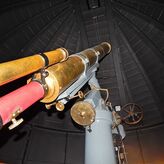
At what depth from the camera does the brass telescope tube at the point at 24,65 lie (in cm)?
167

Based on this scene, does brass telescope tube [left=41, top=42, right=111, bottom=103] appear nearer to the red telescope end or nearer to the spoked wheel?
the red telescope end

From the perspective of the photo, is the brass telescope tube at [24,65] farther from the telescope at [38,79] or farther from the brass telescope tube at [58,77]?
the brass telescope tube at [58,77]

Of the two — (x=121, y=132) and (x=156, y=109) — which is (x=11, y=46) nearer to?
(x=121, y=132)

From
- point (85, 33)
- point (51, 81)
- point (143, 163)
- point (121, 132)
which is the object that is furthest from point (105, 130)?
point (85, 33)

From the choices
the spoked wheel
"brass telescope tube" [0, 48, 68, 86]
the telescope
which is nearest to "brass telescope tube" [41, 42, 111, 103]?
the telescope

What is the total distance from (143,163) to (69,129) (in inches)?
169

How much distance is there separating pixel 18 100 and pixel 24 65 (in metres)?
0.39

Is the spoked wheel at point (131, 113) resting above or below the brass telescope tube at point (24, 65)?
above

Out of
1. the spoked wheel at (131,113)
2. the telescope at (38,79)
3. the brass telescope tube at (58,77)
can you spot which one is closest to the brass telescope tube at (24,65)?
the telescope at (38,79)

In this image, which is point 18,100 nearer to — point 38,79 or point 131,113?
point 38,79

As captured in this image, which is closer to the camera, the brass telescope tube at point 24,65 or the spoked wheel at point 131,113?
the brass telescope tube at point 24,65

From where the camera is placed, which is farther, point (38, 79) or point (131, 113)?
point (131, 113)

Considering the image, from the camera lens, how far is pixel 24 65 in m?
1.95

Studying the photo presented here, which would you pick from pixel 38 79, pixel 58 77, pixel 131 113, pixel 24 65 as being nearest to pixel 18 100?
pixel 24 65
